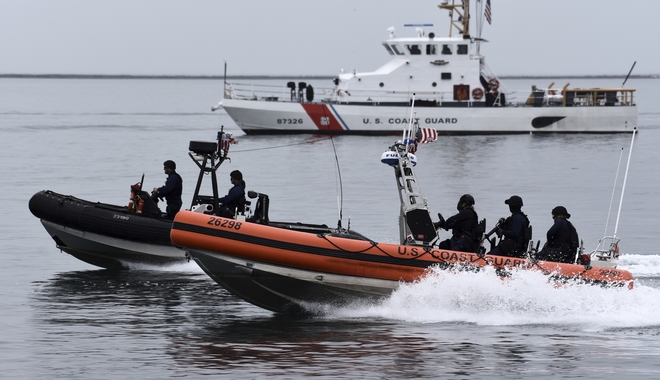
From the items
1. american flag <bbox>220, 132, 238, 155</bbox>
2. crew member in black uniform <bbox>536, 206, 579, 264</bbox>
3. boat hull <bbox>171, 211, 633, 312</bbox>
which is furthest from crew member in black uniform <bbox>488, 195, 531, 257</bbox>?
american flag <bbox>220, 132, 238, 155</bbox>

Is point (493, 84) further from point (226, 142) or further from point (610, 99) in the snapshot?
point (226, 142)

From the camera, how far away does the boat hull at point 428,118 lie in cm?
4575

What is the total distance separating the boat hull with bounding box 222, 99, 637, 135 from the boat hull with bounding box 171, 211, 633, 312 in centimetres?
3217

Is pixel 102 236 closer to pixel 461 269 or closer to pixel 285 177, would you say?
pixel 461 269

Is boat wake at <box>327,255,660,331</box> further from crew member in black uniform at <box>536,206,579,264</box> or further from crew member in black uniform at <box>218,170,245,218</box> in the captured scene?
crew member in black uniform at <box>218,170,245,218</box>

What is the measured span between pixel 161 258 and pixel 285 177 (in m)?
17.0

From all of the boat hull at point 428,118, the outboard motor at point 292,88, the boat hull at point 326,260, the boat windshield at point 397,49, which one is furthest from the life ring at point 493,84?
the boat hull at point 326,260

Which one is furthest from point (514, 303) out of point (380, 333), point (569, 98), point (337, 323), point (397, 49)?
point (569, 98)

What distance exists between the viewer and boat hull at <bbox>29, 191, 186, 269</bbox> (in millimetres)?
16234

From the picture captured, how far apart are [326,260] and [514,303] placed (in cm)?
237

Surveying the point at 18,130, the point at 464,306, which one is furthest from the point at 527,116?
the point at 464,306

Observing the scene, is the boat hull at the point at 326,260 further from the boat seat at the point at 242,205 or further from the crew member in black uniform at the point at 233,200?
the boat seat at the point at 242,205

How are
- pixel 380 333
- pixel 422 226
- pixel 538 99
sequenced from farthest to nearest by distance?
1. pixel 538 99
2. pixel 422 226
3. pixel 380 333

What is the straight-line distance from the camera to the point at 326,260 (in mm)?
12680
